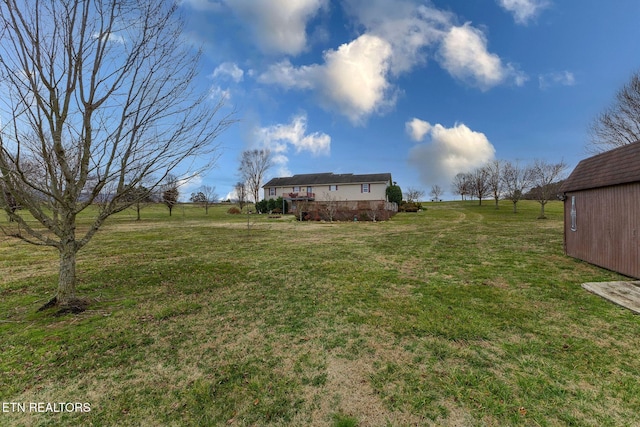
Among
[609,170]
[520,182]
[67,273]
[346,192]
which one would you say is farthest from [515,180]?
[67,273]

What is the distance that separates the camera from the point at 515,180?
31.0m

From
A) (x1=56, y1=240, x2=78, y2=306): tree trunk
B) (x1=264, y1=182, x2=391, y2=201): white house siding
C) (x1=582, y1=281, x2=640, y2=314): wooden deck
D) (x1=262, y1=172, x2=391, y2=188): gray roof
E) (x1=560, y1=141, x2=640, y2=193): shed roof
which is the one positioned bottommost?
(x1=582, y1=281, x2=640, y2=314): wooden deck

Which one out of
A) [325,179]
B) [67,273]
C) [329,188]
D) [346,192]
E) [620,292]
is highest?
[325,179]

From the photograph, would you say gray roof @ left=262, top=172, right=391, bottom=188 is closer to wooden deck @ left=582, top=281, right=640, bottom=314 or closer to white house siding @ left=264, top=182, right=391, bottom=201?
white house siding @ left=264, top=182, right=391, bottom=201

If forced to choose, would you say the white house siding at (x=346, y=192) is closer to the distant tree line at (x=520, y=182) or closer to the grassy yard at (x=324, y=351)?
the distant tree line at (x=520, y=182)

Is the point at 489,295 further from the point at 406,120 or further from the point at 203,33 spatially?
the point at 406,120

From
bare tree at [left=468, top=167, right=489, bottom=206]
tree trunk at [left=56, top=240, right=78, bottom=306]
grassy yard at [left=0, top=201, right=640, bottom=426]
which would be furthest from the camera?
bare tree at [left=468, top=167, right=489, bottom=206]

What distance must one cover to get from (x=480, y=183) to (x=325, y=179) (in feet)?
83.8

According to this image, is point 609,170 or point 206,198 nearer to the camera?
point 609,170

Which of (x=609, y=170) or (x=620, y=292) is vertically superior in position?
(x=609, y=170)

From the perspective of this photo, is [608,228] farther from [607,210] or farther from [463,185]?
[463,185]

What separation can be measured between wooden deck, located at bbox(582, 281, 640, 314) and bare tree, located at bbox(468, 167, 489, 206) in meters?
38.5

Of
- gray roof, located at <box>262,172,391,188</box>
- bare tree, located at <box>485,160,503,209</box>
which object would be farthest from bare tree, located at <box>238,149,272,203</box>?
bare tree, located at <box>485,160,503,209</box>

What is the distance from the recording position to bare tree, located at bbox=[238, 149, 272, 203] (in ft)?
134
